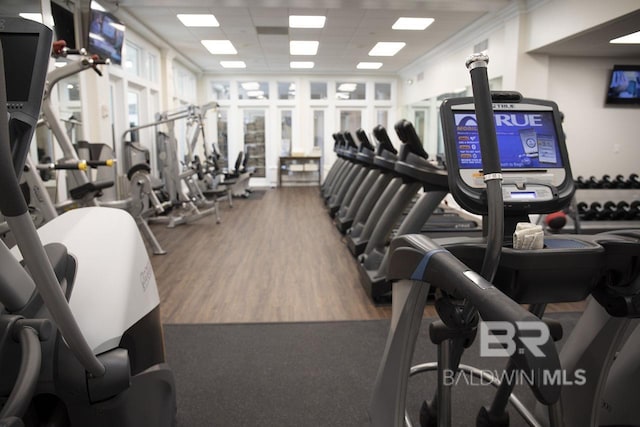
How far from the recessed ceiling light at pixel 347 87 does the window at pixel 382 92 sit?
23.6 inches

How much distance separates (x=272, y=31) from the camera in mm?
7461

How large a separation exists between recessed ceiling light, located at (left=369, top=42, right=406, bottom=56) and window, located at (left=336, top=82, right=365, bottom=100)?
9.59ft

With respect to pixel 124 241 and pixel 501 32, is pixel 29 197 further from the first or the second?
pixel 501 32

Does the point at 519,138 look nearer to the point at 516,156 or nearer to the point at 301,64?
the point at 516,156

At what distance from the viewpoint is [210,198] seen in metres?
8.28

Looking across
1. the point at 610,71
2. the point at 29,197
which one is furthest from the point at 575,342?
the point at 610,71

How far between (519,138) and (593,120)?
5.98 meters

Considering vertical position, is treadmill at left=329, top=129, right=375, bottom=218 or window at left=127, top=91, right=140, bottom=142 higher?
window at left=127, top=91, right=140, bottom=142

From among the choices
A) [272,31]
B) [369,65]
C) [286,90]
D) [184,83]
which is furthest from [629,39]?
[184,83]

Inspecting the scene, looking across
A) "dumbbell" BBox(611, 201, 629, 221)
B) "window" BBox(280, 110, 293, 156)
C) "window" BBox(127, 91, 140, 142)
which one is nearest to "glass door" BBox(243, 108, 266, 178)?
"window" BBox(280, 110, 293, 156)

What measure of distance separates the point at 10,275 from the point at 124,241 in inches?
17.5

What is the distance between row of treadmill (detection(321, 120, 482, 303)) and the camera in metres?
2.80

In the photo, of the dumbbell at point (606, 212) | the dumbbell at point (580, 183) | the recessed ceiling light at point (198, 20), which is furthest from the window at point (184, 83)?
the dumbbell at point (606, 212)

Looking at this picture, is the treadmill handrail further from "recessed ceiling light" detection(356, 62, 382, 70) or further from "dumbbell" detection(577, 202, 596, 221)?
"recessed ceiling light" detection(356, 62, 382, 70)
